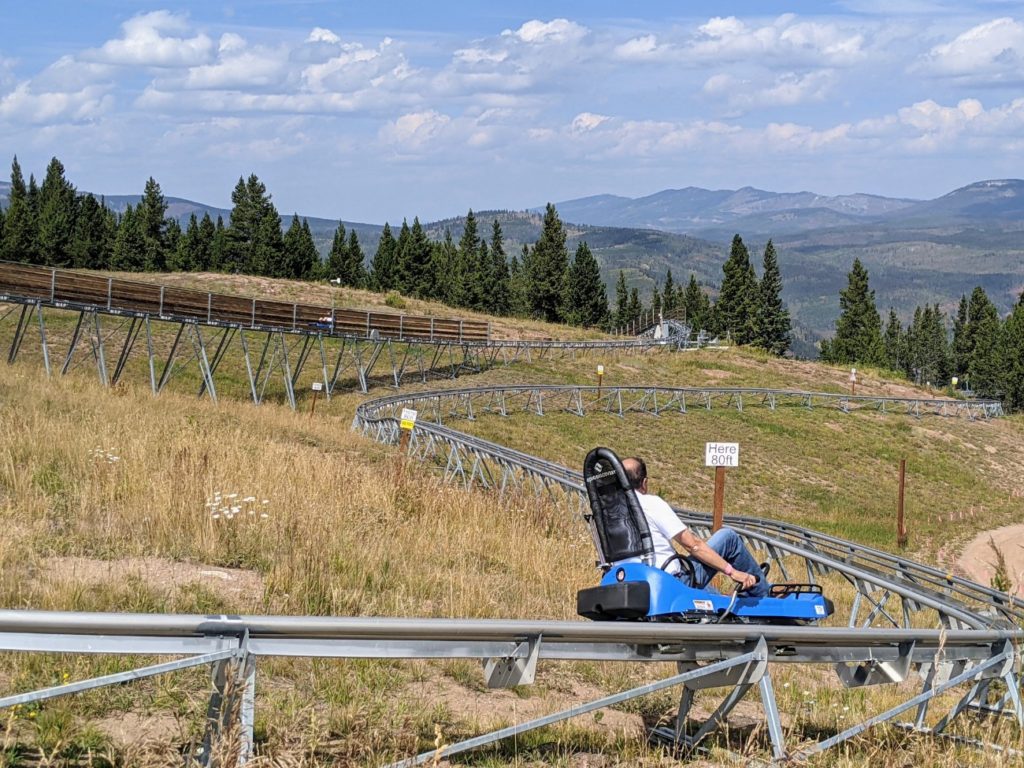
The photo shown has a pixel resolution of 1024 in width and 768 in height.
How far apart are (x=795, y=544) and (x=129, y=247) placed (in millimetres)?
101055

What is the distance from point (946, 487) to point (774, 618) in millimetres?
37071

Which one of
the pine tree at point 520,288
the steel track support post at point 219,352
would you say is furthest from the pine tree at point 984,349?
the steel track support post at point 219,352

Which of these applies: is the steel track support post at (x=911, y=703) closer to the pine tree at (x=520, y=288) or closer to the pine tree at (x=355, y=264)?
the pine tree at (x=520, y=288)

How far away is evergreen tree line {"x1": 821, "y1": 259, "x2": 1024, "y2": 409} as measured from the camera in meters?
102

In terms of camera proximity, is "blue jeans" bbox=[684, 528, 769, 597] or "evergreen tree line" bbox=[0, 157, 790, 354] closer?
"blue jeans" bbox=[684, 528, 769, 597]

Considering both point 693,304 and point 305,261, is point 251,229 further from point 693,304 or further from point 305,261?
point 693,304

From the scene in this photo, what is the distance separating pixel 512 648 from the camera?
508 centimetres

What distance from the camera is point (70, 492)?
945cm

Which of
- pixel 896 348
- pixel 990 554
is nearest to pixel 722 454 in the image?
pixel 990 554

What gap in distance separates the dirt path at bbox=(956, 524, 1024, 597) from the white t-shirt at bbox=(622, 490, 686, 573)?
60.2 feet

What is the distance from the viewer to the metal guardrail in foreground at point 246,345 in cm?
3647

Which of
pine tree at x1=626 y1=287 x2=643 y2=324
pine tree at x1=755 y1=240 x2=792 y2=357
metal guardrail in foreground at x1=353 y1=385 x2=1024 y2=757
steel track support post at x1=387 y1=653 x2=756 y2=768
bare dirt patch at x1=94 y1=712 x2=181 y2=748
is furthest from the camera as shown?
pine tree at x1=626 y1=287 x2=643 y2=324

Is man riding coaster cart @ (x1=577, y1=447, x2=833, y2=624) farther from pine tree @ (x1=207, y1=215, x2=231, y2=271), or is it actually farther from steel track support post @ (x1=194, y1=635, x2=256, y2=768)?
pine tree @ (x1=207, y1=215, x2=231, y2=271)

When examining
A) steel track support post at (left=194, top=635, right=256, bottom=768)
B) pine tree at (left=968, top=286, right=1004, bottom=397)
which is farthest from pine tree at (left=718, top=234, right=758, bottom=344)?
steel track support post at (left=194, top=635, right=256, bottom=768)
